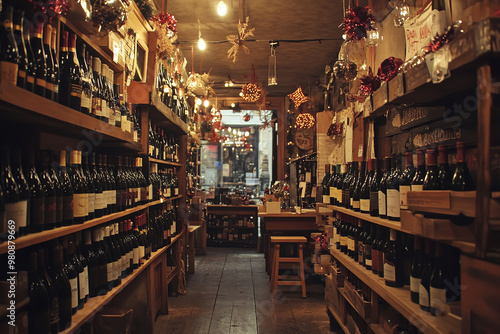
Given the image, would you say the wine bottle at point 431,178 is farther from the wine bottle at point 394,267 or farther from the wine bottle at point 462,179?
the wine bottle at point 394,267

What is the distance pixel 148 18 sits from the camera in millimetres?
3121

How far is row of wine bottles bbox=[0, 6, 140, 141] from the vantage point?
1265 millimetres

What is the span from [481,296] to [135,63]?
269cm

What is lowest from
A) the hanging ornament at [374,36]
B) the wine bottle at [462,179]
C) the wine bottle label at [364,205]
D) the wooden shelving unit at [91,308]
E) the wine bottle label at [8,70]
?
the wooden shelving unit at [91,308]

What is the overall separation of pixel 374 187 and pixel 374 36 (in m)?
1.07

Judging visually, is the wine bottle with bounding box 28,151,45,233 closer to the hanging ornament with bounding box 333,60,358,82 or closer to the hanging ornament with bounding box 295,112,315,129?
the hanging ornament with bounding box 333,60,358,82

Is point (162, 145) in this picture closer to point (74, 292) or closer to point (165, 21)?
point (165, 21)

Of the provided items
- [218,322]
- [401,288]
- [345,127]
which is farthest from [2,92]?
[345,127]

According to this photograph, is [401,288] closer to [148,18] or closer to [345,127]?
[345,127]

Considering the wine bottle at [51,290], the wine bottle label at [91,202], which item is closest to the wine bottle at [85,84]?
the wine bottle label at [91,202]

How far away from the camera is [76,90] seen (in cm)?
162

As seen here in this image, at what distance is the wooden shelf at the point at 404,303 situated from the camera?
1453mm

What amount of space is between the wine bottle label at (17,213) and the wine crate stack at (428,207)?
1.52 meters

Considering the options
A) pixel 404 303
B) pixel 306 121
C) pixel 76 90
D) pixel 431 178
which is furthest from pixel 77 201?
pixel 306 121
